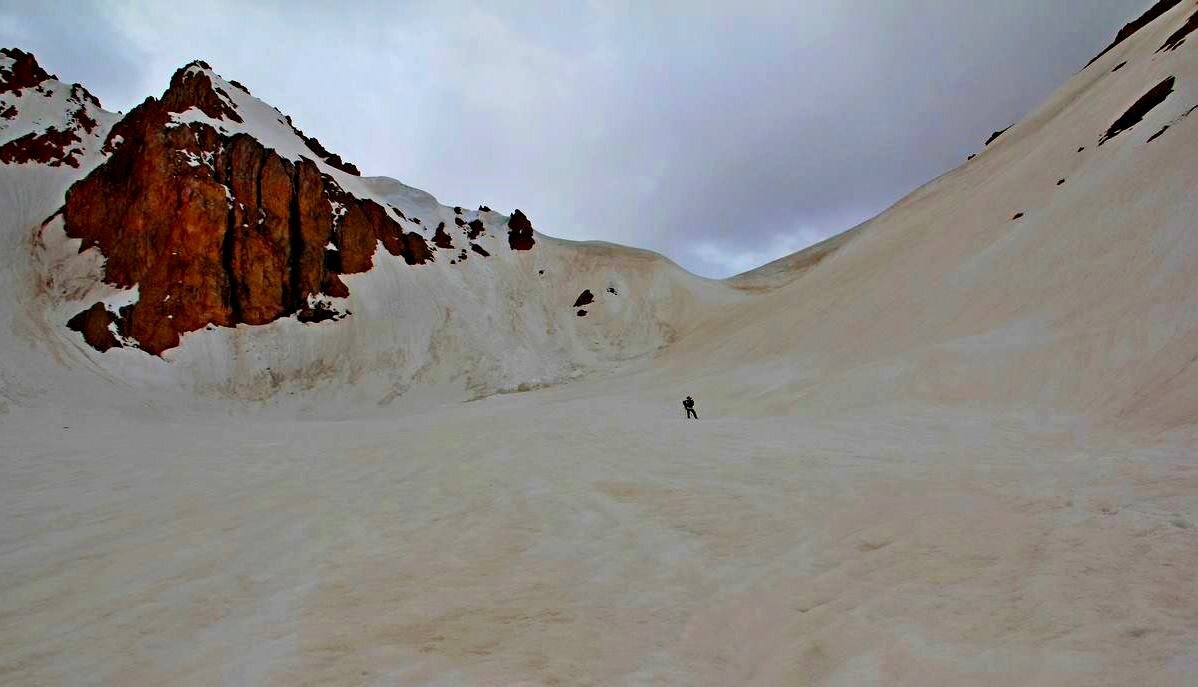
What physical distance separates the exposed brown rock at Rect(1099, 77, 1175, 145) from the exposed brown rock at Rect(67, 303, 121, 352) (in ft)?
177

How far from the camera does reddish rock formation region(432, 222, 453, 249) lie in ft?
185

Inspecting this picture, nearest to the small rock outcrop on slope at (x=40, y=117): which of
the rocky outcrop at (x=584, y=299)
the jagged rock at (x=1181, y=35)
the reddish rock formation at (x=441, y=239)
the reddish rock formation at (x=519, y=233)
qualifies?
the reddish rock formation at (x=441, y=239)

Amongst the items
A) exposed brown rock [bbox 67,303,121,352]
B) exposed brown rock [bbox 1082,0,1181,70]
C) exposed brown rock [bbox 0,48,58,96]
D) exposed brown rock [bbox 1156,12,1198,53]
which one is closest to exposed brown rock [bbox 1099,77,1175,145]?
exposed brown rock [bbox 1156,12,1198,53]

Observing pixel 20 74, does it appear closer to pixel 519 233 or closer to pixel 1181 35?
pixel 519 233

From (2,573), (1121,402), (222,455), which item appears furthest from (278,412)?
(1121,402)

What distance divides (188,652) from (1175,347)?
1631 cm

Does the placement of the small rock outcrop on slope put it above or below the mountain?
above

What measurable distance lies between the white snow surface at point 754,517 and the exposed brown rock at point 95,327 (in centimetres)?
1052

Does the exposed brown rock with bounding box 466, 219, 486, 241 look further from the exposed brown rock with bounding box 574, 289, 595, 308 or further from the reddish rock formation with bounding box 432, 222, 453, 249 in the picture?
the exposed brown rock with bounding box 574, 289, 595, 308

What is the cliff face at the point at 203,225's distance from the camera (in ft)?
127

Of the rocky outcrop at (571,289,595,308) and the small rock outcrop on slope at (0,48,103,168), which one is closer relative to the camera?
the small rock outcrop on slope at (0,48,103,168)

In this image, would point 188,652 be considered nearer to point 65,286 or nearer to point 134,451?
point 134,451

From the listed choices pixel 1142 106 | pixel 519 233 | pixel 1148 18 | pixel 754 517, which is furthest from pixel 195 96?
pixel 1148 18

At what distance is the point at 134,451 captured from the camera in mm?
12289
